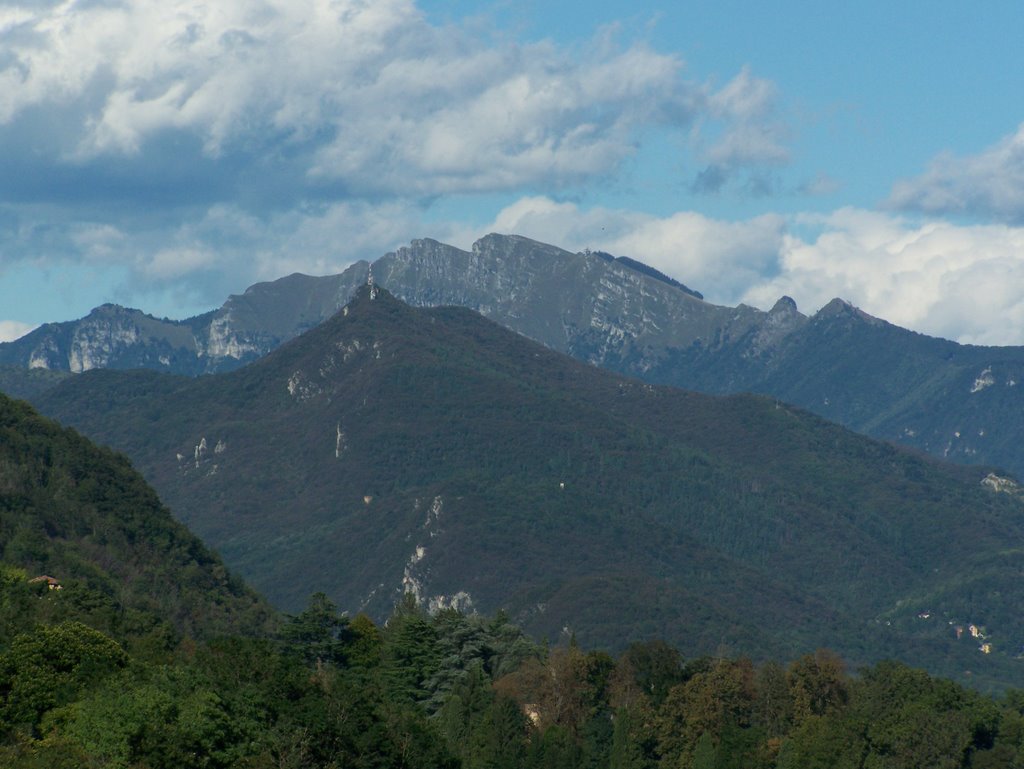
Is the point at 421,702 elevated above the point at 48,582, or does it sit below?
below

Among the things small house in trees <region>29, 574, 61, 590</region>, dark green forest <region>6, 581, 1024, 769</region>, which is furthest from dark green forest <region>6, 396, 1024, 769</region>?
small house in trees <region>29, 574, 61, 590</region>

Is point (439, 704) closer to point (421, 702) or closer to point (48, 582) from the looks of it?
point (421, 702)

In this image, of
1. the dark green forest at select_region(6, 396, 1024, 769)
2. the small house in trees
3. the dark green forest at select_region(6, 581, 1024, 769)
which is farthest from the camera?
the small house in trees

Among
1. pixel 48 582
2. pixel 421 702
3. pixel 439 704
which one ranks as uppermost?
pixel 48 582

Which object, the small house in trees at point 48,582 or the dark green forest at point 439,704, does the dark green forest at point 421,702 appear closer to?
the dark green forest at point 439,704

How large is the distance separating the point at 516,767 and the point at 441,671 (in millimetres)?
24170

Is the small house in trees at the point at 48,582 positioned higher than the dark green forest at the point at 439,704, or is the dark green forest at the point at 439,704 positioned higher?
the small house in trees at the point at 48,582

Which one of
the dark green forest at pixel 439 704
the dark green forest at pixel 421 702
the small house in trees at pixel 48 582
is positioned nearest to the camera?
the dark green forest at pixel 439 704

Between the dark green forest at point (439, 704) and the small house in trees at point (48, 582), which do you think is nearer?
the dark green forest at point (439, 704)

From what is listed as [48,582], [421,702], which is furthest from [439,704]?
[48,582]

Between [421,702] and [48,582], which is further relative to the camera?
[48,582]

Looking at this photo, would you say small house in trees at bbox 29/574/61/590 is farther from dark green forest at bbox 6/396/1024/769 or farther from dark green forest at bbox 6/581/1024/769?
dark green forest at bbox 6/581/1024/769

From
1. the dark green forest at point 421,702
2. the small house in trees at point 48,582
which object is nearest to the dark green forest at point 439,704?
the dark green forest at point 421,702

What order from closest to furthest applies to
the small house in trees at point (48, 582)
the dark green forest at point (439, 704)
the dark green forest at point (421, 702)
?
1. the dark green forest at point (439, 704)
2. the dark green forest at point (421, 702)
3. the small house in trees at point (48, 582)
